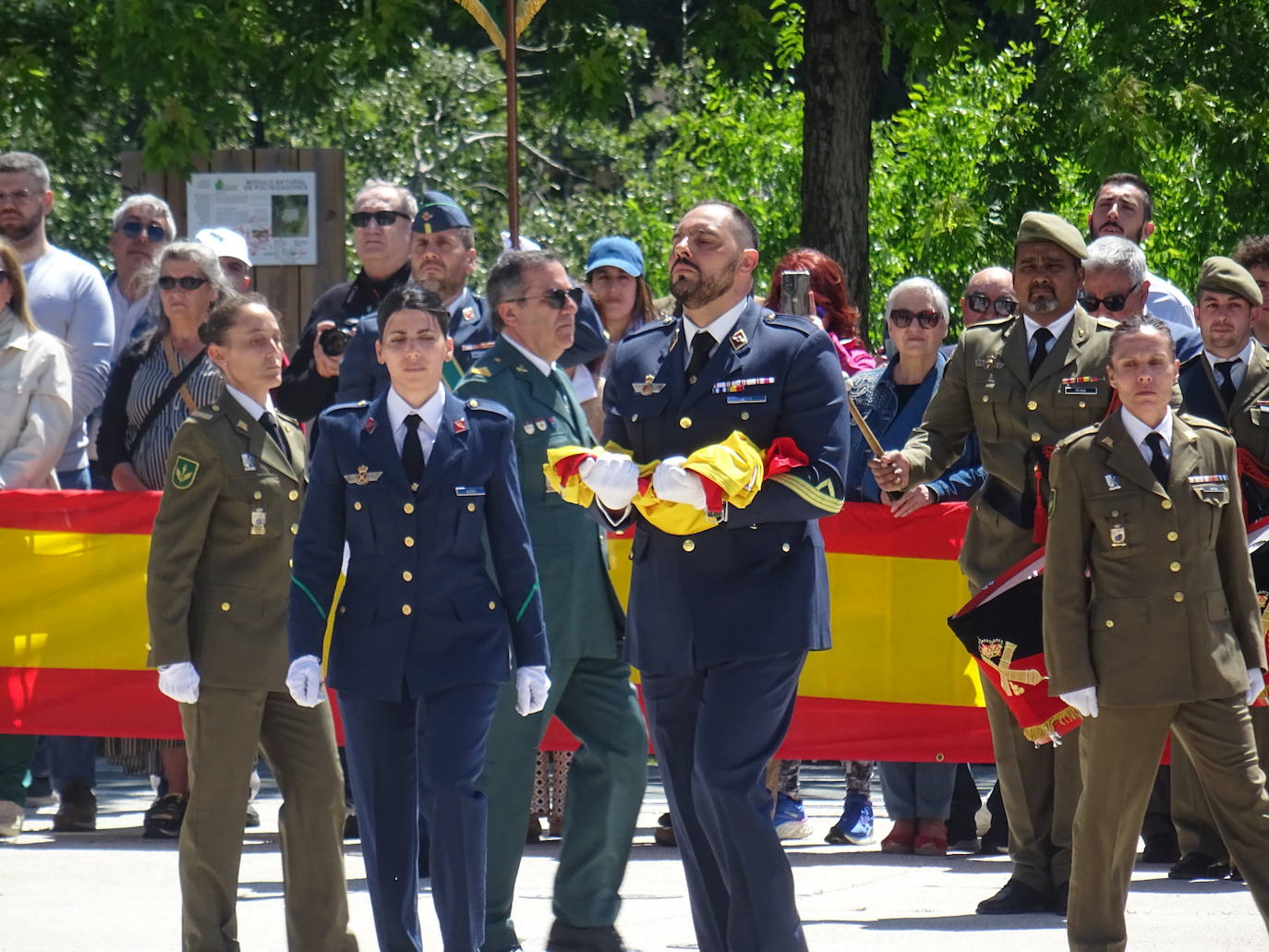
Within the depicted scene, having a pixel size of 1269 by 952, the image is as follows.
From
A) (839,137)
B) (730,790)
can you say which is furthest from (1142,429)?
(839,137)

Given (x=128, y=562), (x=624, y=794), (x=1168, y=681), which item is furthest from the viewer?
(x=128, y=562)

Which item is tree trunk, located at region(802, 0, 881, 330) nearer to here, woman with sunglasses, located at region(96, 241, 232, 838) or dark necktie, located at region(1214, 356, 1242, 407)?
woman with sunglasses, located at region(96, 241, 232, 838)

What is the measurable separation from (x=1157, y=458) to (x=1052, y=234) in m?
1.23

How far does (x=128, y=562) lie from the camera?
370 inches

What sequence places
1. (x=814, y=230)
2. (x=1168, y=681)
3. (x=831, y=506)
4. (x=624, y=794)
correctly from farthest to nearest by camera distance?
(x=814, y=230) → (x=624, y=794) → (x=1168, y=681) → (x=831, y=506)

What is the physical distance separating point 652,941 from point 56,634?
347cm

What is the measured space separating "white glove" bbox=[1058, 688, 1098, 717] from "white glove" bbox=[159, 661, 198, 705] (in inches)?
101

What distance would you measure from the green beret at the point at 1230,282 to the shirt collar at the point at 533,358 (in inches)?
100

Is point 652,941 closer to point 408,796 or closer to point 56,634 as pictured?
point 408,796

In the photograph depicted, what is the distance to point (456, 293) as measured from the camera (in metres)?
8.52

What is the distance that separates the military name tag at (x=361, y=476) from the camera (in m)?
6.30

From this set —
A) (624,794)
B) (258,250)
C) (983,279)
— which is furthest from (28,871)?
(258,250)

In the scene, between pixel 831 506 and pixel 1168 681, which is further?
pixel 1168 681

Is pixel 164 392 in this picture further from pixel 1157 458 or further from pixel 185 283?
pixel 1157 458
